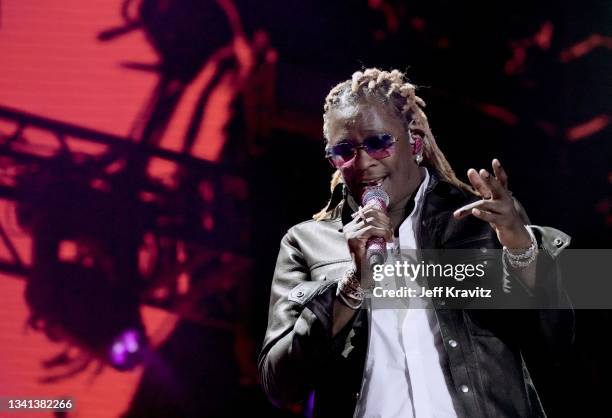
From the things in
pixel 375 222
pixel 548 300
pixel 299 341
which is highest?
pixel 375 222

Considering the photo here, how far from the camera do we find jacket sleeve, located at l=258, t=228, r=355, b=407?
2.11 m

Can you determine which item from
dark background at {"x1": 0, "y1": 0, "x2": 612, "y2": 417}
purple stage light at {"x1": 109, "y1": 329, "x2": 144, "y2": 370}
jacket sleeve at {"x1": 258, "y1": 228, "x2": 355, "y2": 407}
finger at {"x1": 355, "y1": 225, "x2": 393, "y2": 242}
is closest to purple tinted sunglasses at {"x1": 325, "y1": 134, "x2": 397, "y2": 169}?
jacket sleeve at {"x1": 258, "y1": 228, "x2": 355, "y2": 407}

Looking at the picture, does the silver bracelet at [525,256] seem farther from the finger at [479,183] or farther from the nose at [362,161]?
the nose at [362,161]

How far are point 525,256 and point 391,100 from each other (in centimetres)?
86

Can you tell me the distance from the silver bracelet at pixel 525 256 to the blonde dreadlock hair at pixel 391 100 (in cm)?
58

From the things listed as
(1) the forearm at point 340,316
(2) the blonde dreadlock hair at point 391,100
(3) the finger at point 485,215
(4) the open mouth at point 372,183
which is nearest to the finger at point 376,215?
(3) the finger at point 485,215

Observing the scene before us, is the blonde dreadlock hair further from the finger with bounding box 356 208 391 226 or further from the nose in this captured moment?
the finger with bounding box 356 208 391 226

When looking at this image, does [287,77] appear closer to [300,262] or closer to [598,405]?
[300,262]

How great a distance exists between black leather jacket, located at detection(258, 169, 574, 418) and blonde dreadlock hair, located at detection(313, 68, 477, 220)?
287mm

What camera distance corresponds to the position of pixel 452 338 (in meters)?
2.11

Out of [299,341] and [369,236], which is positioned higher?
[369,236]

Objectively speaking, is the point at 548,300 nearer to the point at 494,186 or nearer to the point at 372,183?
the point at 494,186

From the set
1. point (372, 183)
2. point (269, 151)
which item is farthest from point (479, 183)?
point (269, 151)

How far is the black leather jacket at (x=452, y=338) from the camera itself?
6.72 ft
